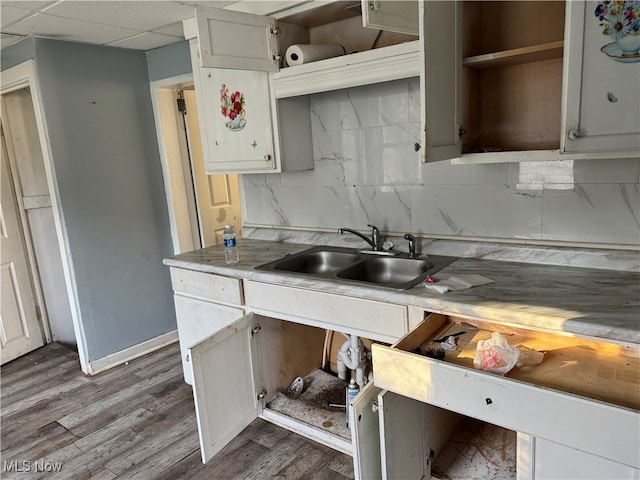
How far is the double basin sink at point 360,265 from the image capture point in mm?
1980

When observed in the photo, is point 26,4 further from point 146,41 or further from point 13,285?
point 13,285

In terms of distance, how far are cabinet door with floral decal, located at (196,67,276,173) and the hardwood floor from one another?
4.47 ft

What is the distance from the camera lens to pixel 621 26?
1.27 m

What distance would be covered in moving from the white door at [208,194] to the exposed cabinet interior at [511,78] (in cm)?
218

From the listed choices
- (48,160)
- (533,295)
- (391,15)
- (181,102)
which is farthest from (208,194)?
(533,295)

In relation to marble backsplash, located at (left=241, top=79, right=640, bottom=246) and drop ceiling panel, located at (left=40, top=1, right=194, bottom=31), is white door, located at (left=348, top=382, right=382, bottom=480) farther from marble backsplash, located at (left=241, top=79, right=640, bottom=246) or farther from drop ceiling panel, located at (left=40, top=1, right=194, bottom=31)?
drop ceiling panel, located at (left=40, top=1, right=194, bottom=31)

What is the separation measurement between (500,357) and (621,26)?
1.01 metres

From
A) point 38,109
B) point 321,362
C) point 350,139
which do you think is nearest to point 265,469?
point 321,362

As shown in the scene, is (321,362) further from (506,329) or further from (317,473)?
(506,329)

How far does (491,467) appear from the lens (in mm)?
1815

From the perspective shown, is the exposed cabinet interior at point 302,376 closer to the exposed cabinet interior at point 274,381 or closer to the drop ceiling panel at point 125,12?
the exposed cabinet interior at point 274,381

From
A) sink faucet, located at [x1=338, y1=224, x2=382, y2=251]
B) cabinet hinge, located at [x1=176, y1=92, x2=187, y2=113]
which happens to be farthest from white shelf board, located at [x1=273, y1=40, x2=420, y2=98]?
cabinet hinge, located at [x1=176, y1=92, x2=187, y2=113]

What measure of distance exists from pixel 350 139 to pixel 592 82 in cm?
115

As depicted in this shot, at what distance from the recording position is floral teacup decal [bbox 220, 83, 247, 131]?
2264 mm
